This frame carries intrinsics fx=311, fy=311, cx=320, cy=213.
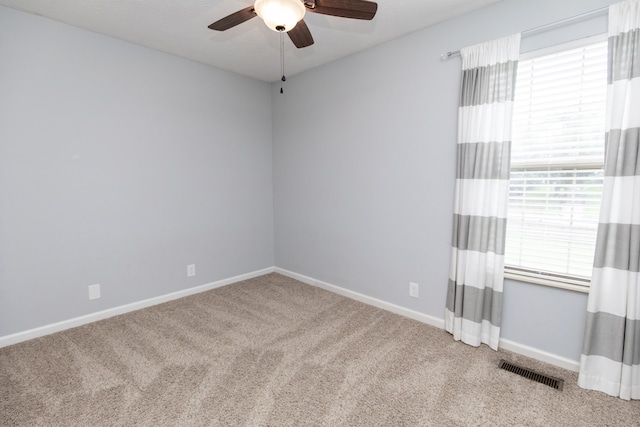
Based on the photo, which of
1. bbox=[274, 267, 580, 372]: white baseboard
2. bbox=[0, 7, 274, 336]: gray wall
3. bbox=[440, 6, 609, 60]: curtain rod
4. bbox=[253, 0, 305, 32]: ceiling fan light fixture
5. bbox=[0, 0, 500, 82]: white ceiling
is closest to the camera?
bbox=[253, 0, 305, 32]: ceiling fan light fixture

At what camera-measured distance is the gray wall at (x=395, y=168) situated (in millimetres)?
2201

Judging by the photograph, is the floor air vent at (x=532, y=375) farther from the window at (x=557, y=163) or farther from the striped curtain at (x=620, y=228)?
the window at (x=557, y=163)

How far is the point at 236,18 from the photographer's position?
1828mm

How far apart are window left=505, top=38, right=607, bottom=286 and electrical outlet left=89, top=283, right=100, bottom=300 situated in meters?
3.51

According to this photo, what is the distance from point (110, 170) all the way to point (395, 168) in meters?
2.66

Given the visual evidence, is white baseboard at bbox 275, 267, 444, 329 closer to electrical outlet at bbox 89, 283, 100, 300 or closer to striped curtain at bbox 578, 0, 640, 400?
striped curtain at bbox 578, 0, 640, 400

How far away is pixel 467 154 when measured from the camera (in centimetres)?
239

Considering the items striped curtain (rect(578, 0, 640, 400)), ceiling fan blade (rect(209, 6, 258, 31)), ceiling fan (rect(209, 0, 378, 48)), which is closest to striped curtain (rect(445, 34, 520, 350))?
striped curtain (rect(578, 0, 640, 400))

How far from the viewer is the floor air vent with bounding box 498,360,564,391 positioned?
1975 mm

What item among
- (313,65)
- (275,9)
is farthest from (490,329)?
(313,65)

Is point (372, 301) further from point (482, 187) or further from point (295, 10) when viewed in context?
point (295, 10)

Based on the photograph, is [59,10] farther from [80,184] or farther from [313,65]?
[313,65]

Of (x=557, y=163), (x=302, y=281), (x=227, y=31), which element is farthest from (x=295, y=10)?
(x=302, y=281)

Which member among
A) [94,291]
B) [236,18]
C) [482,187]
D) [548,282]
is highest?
[236,18]
